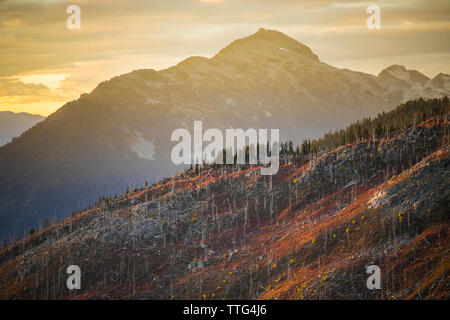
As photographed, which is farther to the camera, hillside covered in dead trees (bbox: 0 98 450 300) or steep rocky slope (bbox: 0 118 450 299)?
hillside covered in dead trees (bbox: 0 98 450 300)

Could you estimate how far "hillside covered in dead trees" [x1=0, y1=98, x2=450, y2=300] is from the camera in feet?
156

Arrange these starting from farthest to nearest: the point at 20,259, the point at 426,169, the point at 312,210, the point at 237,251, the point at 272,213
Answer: the point at 20,259, the point at 272,213, the point at 312,210, the point at 237,251, the point at 426,169

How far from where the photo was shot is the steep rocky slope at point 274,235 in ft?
156

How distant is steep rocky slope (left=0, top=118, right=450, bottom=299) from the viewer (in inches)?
1873

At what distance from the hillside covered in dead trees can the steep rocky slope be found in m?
0.20

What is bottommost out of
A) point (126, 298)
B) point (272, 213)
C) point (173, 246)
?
point (126, 298)

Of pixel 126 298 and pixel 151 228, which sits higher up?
pixel 151 228

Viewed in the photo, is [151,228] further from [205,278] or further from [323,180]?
[323,180]

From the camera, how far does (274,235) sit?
65812 mm

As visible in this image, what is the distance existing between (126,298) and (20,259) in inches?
1399

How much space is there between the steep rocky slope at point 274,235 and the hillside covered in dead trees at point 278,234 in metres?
0.20

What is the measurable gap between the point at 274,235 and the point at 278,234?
0.66 m

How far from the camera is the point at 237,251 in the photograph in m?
64.6
